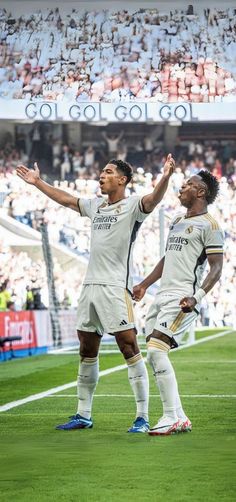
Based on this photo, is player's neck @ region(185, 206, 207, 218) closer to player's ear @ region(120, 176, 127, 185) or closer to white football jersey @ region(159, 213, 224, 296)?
white football jersey @ region(159, 213, 224, 296)

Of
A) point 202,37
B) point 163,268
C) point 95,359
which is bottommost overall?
point 95,359

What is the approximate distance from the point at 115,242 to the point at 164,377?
916 mm

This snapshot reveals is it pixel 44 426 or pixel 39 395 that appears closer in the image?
pixel 44 426

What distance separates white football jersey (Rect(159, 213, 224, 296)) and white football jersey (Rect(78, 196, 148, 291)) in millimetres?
273

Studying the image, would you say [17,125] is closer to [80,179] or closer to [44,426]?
[80,179]

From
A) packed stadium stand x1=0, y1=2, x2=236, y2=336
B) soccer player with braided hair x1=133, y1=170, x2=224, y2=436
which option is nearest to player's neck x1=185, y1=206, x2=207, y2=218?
soccer player with braided hair x1=133, y1=170, x2=224, y2=436

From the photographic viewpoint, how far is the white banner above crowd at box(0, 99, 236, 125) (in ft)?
94.9

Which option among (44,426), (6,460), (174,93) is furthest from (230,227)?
(6,460)

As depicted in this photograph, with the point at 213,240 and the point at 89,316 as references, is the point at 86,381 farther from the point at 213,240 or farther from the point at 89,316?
the point at 213,240

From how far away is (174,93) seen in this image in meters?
29.4

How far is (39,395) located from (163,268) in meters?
3.72

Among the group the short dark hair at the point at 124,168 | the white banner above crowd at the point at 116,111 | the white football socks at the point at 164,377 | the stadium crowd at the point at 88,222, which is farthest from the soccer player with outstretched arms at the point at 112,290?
the white banner above crowd at the point at 116,111

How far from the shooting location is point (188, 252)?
707 cm

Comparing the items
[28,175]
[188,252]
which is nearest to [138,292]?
[188,252]
